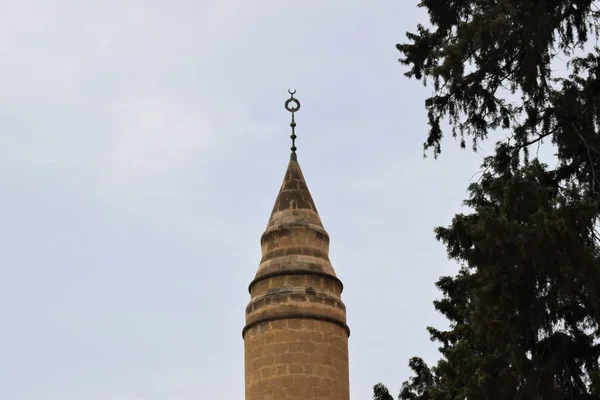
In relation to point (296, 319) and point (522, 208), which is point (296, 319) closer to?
point (296, 319)

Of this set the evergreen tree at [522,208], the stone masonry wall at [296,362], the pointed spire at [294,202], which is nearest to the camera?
the evergreen tree at [522,208]

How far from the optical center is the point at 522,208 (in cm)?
1004

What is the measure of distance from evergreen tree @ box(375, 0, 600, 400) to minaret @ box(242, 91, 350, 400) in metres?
2.31

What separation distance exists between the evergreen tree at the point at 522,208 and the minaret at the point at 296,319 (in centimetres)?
231

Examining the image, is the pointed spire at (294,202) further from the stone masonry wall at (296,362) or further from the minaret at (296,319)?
the stone masonry wall at (296,362)

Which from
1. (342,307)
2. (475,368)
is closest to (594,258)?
(475,368)

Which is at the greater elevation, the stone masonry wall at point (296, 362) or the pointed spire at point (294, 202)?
the pointed spire at point (294, 202)

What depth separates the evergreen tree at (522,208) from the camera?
9.63 meters

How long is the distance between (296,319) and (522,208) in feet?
15.6

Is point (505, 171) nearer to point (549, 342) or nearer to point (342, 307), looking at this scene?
point (549, 342)

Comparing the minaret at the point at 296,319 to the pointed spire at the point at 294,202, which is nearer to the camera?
the minaret at the point at 296,319

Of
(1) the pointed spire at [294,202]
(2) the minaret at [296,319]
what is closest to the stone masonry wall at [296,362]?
(2) the minaret at [296,319]

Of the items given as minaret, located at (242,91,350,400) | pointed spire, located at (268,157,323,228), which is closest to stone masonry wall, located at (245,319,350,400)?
minaret, located at (242,91,350,400)

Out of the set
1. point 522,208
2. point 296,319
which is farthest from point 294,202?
point 522,208
